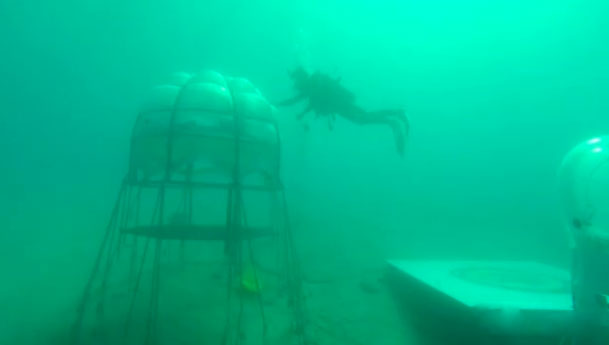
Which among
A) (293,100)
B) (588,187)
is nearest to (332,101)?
(293,100)

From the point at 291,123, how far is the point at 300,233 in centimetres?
3245

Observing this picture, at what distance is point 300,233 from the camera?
30.3 meters

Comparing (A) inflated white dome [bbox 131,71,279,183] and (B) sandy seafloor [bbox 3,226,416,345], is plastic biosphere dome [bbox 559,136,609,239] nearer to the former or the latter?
(A) inflated white dome [bbox 131,71,279,183]

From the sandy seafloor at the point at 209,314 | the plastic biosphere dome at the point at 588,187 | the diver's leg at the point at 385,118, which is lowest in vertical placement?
the sandy seafloor at the point at 209,314

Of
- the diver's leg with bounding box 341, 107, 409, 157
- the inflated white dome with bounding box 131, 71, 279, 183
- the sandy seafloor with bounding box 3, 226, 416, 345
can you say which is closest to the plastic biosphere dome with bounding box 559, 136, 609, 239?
the diver's leg with bounding box 341, 107, 409, 157

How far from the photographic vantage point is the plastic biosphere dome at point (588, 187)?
5.85m

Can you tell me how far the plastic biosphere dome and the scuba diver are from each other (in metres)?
3.97

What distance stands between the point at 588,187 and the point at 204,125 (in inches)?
258

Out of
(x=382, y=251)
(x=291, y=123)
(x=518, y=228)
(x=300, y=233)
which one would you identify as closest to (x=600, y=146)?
(x=382, y=251)

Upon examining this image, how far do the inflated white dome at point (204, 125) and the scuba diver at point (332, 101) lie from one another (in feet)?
4.05

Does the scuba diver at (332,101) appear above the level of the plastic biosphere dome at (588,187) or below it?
above

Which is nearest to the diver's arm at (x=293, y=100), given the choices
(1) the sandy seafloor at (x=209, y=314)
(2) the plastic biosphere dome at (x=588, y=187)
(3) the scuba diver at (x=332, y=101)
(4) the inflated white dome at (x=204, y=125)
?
(3) the scuba diver at (x=332, y=101)

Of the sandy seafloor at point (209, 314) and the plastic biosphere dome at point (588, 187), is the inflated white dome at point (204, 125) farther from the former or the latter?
the plastic biosphere dome at point (588, 187)

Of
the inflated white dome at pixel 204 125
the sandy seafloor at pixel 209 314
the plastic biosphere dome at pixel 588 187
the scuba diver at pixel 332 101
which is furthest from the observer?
the scuba diver at pixel 332 101
